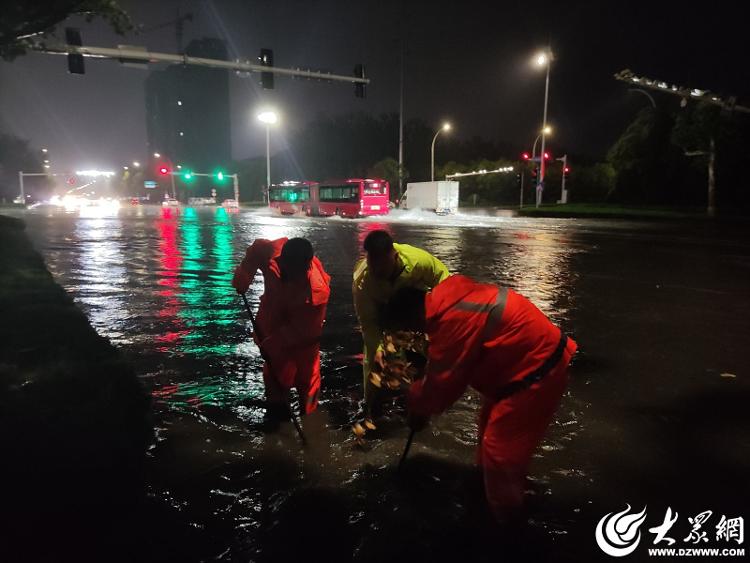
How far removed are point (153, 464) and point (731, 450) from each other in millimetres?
4246

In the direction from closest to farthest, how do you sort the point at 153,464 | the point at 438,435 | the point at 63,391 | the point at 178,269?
the point at 153,464 < the point at 438,435 < the point at 63,391 < the point at 178,269

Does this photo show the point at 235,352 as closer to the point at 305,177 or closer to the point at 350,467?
the point at 350,467

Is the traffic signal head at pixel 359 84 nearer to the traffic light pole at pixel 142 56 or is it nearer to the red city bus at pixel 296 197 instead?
the traffic light pole at pixel 142 56

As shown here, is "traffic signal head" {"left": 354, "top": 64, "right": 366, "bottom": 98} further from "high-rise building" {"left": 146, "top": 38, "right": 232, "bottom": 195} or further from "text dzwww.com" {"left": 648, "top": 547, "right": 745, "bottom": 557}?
"high-rise building" {"left": 146, "top": 38, "right": 232, "bottom": 195}

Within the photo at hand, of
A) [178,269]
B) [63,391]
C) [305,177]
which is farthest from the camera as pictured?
[305,177]

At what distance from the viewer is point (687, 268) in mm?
12781

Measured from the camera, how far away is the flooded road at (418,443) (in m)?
3.06

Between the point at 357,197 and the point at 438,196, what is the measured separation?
641 cm

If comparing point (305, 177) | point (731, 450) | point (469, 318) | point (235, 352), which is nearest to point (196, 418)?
point (235, 352)

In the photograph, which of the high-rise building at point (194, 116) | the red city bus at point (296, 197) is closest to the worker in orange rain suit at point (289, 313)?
the red city bus at point (296, 197)

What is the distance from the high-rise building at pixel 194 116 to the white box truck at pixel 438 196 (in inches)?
3633

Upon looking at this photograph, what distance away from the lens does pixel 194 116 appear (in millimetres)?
125000

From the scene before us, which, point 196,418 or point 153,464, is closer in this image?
point 153,464

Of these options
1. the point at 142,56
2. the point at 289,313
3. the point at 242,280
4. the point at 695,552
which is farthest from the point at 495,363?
the point at 142,56
